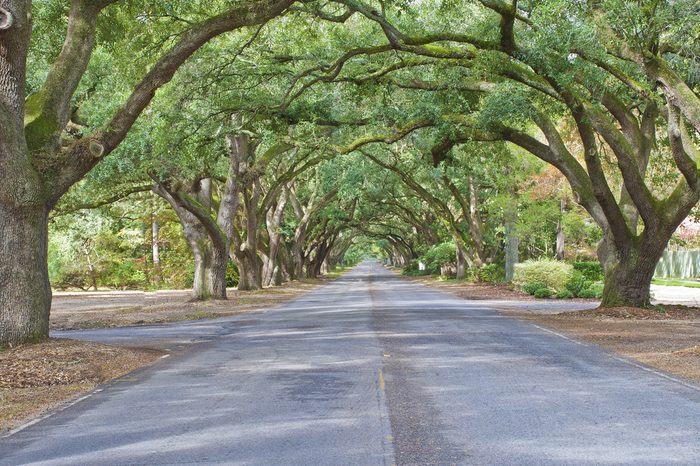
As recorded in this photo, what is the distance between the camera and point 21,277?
38.5 ft

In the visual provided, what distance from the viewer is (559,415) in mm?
7285

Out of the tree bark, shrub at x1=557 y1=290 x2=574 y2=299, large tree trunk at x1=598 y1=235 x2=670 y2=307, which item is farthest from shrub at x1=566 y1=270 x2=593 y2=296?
the tree bark

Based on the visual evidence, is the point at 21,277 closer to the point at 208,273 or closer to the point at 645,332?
the point at 645,332

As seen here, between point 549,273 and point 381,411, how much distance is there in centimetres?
2448

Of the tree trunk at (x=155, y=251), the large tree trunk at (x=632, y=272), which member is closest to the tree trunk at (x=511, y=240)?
the large tree trunk at (x=632, y=272)

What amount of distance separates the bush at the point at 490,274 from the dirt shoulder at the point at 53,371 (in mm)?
31466

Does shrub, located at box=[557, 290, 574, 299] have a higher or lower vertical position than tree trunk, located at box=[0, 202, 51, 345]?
lower

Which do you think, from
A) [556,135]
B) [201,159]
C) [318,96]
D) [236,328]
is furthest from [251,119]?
[556,135]

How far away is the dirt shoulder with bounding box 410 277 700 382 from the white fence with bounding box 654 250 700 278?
107ft

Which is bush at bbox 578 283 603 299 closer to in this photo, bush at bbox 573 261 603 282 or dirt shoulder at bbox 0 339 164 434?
bush at bbox 573 261 603 282

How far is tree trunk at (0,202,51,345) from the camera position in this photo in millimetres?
11602

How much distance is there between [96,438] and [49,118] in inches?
304

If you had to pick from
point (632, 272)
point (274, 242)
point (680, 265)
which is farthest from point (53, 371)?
point (680, 265)

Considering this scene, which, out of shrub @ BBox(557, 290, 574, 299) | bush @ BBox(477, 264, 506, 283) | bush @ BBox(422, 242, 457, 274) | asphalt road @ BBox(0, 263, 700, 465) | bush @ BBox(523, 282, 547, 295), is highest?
bush @ BBox(422, 242, 457, 274)
